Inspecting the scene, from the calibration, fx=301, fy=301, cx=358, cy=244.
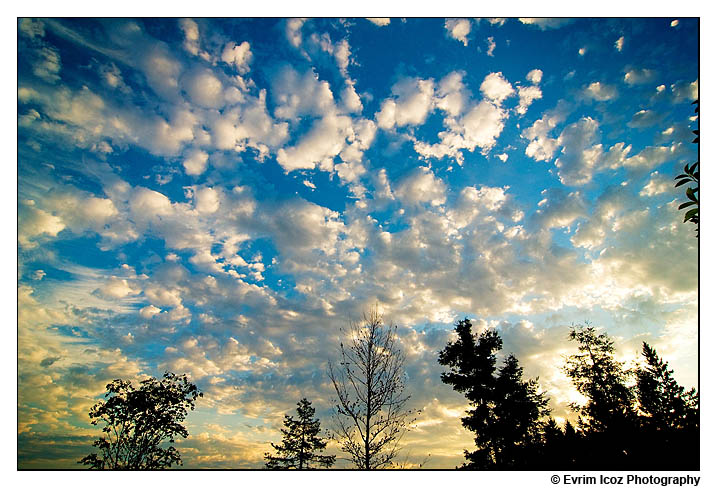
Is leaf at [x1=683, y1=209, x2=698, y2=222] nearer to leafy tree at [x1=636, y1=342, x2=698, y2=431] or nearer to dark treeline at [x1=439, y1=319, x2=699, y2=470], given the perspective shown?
dark treeline at [x1=439, y1=319, x2=699, y2=470]

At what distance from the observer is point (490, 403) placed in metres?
18.3

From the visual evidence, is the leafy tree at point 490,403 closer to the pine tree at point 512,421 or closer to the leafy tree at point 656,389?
the pine tree at point 512,421

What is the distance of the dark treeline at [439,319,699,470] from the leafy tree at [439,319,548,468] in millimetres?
51

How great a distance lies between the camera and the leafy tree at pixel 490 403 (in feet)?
56.8

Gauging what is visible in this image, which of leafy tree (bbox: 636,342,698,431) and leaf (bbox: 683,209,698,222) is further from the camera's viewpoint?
leafy tree (bbox: 636,342,698,431)

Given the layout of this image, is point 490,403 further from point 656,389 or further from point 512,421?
point 656,389

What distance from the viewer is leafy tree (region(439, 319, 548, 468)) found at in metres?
17.3

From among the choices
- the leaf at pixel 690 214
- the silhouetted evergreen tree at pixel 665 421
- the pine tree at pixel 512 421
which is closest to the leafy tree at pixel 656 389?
the silhouetted evergreen tree at pixel 665 421

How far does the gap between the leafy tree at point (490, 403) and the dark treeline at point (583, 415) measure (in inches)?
2.0

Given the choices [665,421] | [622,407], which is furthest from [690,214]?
[622,407]

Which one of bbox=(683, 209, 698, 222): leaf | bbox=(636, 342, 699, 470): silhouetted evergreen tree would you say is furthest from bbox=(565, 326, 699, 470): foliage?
bbox=(683, 209, 698, 222): leaf
